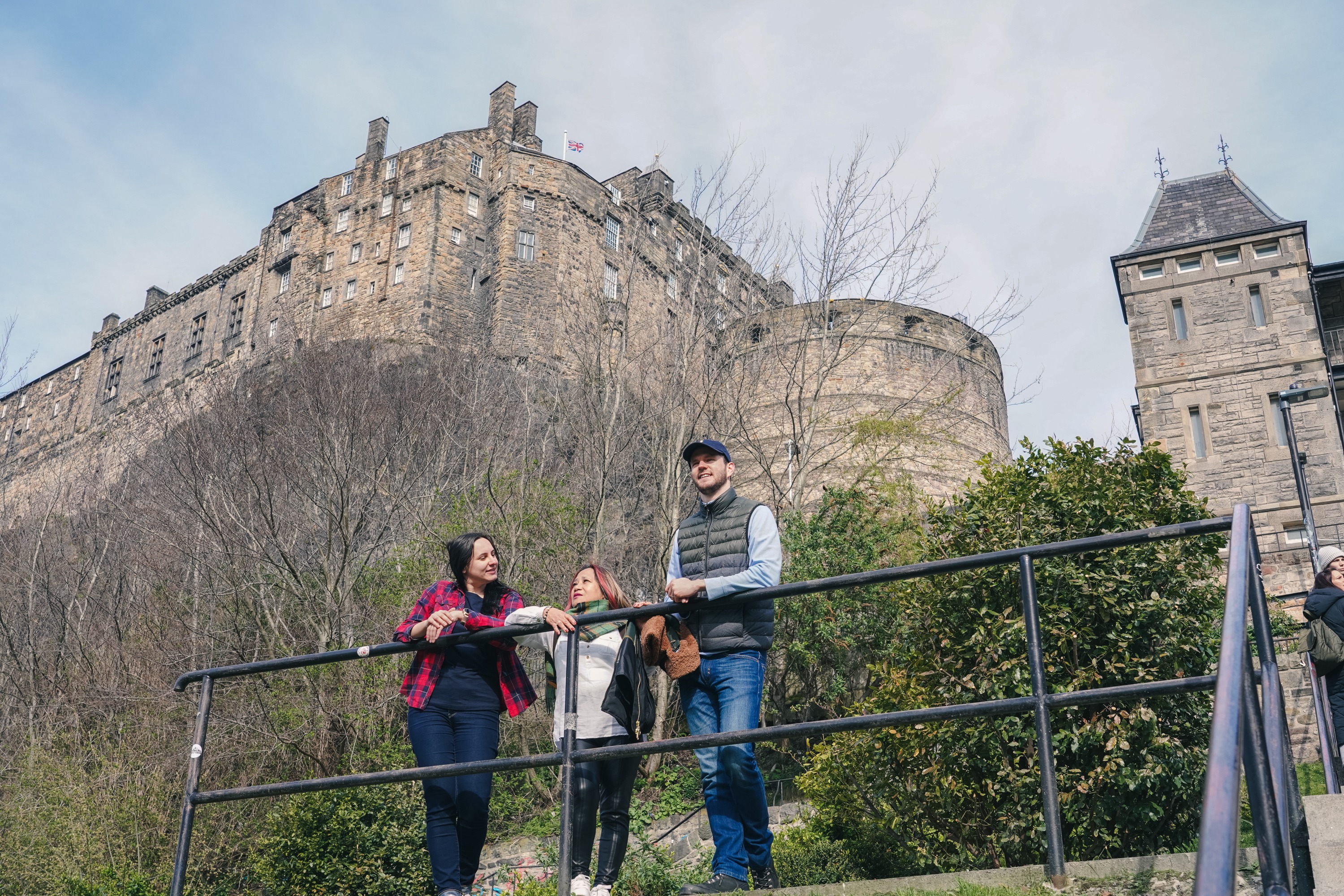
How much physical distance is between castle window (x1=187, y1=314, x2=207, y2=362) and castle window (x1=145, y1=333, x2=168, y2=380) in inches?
101

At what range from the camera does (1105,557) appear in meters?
7.58

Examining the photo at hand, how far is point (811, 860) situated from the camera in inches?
374

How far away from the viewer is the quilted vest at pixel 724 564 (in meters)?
4.55

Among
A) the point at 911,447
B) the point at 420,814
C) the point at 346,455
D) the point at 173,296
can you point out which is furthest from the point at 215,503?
the point at 173,296

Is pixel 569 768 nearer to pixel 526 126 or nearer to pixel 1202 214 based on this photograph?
pixel 1202 214

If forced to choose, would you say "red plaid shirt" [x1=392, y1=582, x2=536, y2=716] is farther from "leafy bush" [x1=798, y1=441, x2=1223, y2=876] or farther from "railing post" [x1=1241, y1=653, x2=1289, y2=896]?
"leafy bush" [x1=798, y1=441, x2=1223, y2=876]

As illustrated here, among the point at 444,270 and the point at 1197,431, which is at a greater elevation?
the point at 444,270

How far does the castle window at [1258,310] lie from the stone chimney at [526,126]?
32885 millimetres

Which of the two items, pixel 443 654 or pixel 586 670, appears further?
pixel 586 670

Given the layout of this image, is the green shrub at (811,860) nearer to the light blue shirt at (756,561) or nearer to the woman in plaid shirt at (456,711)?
the light blue shirt at (756,561)

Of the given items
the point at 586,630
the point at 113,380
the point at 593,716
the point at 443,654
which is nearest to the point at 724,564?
the point at 586,630

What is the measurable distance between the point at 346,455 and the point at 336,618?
309 cm

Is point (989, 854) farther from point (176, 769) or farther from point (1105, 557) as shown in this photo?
point (176, 769)

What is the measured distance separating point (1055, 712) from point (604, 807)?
3.92 metres
